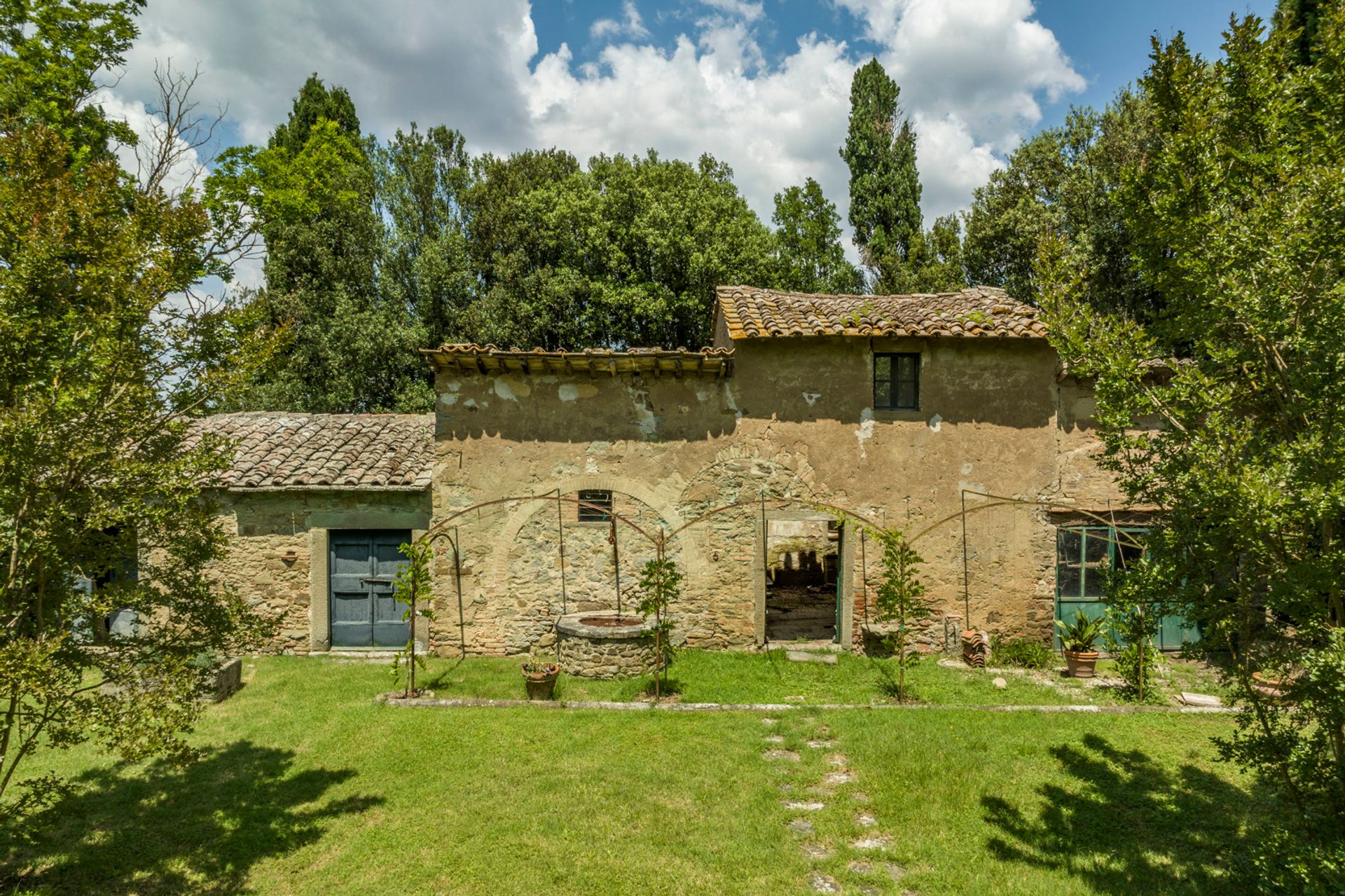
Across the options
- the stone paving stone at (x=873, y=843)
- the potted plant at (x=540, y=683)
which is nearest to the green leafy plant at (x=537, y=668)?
the potted plant at (x=540, y=683)

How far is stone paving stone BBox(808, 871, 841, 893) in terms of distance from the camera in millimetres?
4758

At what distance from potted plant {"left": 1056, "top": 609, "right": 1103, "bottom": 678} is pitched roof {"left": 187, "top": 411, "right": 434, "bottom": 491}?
9991 millimetres

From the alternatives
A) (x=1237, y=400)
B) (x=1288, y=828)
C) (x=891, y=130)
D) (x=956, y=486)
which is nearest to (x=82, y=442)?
(x=1237, y=400)

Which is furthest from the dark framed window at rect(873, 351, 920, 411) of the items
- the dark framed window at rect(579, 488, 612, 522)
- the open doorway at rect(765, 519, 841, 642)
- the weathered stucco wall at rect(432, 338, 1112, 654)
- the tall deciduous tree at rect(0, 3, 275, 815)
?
the tall deciduous tree at rect(0, 3, 275, 815)

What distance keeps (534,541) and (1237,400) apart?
8.72 metres

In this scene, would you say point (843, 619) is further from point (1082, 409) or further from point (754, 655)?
point (1082, 409)

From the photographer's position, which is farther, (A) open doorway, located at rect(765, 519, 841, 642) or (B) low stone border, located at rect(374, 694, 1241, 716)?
(A) open doorway, located at rect(765, 519, 841, 642)

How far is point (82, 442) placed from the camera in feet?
14.0

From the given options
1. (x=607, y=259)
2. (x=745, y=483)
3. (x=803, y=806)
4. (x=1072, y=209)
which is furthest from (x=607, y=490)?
(x=1072, y=209)

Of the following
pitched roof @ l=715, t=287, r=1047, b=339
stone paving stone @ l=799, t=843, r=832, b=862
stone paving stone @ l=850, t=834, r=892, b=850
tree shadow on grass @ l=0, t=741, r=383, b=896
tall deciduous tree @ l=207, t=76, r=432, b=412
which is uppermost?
tall deciduous tree @ l=207, t=76, r=432, b=412

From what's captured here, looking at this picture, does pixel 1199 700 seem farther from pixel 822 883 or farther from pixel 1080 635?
pixel 822 883

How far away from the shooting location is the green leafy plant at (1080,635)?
9.49 m

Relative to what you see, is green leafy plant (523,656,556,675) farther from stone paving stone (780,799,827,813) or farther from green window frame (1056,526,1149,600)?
green window frame (1056,526,1149,600)

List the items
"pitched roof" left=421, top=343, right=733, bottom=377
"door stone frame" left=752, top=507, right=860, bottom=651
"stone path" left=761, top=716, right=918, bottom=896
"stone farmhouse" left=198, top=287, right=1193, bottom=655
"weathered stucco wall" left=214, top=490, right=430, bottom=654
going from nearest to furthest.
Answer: "stone path" left=761, top=716, right=918, bottom=896 < "pitched roof" left=421, top=343, right=733, bottom=377 < "stone farmhouse" left=198, top=287, right=1193, bottom=655 < "door stone frame" left=752, top=507, right=860, bottom=651 < "weathered stucco wall" left=214, top=490, right=430, bottom=654
